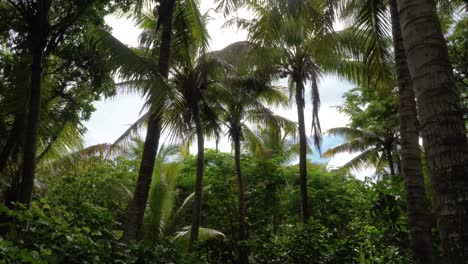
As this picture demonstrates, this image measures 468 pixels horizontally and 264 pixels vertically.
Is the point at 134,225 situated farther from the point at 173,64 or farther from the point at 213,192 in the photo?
the point at 213,192

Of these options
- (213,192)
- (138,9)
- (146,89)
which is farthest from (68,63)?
(213,192)

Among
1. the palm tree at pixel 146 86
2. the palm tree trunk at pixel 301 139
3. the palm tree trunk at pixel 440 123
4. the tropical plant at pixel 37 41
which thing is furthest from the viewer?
the palm tree trunk at pixel 301 139

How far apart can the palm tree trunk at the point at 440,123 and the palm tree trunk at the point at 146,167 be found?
183 inches

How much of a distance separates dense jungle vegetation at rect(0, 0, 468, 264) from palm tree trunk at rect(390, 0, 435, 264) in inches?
0.6

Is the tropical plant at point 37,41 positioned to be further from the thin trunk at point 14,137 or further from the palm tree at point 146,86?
the palm tree at point 146,86

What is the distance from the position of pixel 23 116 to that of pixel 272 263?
19.1 ft

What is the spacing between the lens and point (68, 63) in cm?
904

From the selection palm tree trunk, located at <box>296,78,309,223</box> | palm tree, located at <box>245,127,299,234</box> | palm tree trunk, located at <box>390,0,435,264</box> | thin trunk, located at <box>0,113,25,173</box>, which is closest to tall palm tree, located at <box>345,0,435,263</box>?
palm tree trunk, located at <box>390,0,435,264</box>

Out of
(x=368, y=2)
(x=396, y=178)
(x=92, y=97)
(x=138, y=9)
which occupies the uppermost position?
(x=138, y=9)

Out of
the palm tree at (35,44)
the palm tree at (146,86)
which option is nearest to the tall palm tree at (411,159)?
the palm tree at (146,86)

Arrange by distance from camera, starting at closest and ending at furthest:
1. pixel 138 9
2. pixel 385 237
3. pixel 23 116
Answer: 1. pixel 385 237
2. pixel 23 116
3. pixel 138 9

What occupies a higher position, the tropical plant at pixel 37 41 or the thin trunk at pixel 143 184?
the tropical plant at pixel 37 41

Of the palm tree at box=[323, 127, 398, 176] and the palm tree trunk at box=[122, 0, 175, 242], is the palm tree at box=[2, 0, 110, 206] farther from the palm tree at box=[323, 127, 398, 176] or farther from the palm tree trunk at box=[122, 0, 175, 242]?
the palm tree at box=[323, 127, 398, 176]

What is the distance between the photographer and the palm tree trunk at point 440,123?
236cm
